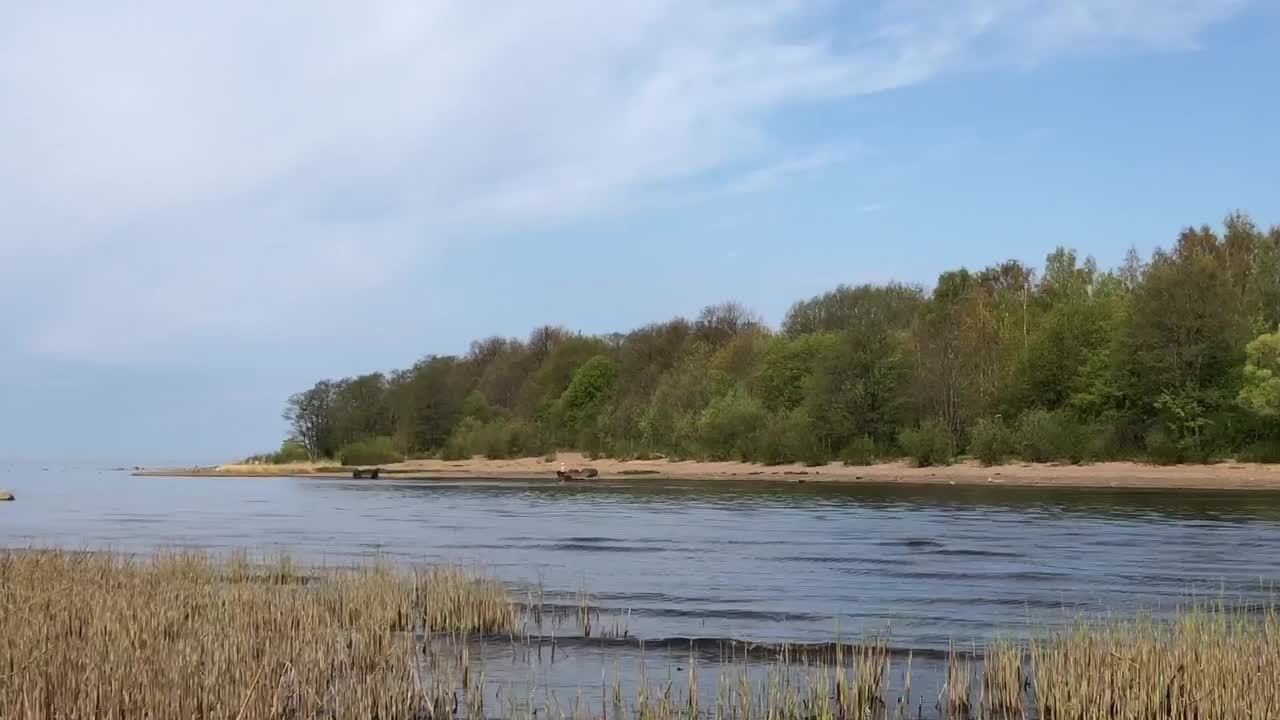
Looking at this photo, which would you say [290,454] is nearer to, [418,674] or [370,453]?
[370,453]

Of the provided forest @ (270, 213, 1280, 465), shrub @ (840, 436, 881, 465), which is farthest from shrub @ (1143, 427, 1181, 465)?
shrub @ (840, 436, 881, 465)

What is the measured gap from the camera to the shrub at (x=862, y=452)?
293 ft

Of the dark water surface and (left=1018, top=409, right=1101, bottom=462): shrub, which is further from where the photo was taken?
(left=1018, top=409, right=1101, bottom=462): shrub

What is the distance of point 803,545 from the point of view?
3466 cm

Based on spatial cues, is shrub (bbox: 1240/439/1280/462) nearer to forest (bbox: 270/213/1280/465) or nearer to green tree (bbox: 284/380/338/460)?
forest (bbox: 270/213/1280/465)

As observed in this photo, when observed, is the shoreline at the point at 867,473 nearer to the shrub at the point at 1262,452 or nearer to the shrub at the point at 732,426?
the shrub at the point at 1262,452

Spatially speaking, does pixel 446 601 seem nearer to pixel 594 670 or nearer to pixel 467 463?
pixel 594 670

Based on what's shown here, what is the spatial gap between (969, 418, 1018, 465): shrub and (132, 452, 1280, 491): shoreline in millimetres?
742

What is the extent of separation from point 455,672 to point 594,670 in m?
1.95

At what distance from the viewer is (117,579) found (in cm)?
1806

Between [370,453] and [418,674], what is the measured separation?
134 metres

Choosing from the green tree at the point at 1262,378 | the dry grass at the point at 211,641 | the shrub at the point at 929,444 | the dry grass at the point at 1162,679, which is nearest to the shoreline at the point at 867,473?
the shrub at the point at 929,444

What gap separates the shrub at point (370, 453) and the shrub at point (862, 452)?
7095cm

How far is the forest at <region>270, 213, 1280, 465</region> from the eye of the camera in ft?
239
